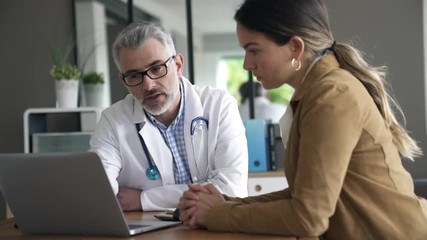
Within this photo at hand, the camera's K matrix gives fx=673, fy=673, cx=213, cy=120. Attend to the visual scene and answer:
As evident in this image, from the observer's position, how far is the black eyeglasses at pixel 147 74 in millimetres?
2242

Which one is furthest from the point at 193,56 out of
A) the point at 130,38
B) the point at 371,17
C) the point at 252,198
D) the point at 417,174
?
the point at 252,198

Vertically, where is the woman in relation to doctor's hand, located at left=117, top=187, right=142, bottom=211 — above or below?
above

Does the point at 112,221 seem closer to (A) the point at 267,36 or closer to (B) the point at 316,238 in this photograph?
(B) the point at 316,238

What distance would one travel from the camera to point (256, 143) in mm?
4352

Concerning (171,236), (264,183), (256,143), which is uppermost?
(171,236)

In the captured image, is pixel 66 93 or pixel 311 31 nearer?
pixel 311 31

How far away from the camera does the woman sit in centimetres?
143

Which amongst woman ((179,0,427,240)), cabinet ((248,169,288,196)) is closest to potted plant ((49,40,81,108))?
cabinet ((248,169,288,196))

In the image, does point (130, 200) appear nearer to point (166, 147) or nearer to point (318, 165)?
point (166, 147)

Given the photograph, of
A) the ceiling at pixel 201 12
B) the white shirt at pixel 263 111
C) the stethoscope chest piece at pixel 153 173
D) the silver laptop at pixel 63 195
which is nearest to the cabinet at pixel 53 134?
the ceiling at pixel 201 12

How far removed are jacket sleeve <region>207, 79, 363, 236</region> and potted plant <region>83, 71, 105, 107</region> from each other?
3468 millimetres

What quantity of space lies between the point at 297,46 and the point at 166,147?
803 millimetres

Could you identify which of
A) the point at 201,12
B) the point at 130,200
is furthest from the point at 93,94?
the point at 130,200

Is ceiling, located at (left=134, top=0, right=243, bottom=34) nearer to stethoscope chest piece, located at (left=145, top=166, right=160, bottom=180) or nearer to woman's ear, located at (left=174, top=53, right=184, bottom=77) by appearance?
woman's ear, located at (left=174, top=53, right=184, bottom=77)
